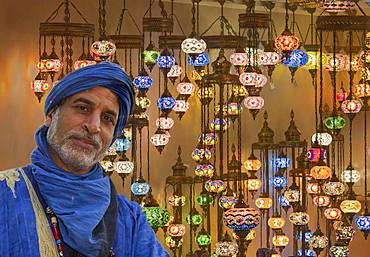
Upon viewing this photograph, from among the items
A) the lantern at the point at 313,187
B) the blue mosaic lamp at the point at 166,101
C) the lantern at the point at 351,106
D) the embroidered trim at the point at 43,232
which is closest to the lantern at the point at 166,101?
the blue mosaic lamp at the point at 166,101

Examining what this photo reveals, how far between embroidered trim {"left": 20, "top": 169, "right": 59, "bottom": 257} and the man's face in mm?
74

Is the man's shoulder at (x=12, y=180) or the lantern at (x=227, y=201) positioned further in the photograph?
the lantern at (x=227, y=201)

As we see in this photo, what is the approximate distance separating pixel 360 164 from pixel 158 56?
15.6 feet

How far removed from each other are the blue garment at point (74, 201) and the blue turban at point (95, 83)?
105mm

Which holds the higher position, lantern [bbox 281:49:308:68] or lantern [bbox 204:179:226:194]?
lantern [bbox 281:49:308:68]

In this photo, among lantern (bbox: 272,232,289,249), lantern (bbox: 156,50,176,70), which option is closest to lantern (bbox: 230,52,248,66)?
lantern (bbox: 156,50,176,70)

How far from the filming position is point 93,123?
1.58m

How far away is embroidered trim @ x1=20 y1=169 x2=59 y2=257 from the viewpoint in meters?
1.54

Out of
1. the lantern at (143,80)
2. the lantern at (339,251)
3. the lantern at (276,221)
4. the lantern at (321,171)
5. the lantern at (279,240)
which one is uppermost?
the lantern at (143,80)

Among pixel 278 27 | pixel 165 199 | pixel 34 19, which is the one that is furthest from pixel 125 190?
pixel 278 27

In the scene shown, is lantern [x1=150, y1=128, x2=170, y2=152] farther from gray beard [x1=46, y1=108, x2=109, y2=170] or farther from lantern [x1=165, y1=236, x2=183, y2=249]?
gray beard [x1=46, y1=108, x2=109, y2=170]

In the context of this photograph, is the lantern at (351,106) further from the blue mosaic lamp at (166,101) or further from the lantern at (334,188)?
the blue mosaic lamp at (166,101)

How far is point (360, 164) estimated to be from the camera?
11062mm

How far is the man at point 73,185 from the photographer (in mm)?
1555
